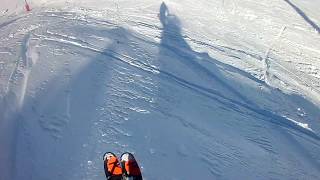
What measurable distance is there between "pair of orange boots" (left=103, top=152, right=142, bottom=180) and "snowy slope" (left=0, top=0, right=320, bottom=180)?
33 centimetres

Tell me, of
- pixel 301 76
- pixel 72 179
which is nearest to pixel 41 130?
pixel 72 179

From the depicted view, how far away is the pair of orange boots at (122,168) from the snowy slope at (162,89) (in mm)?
325

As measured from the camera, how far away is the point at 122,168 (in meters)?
6.36

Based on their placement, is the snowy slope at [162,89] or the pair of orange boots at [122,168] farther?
the snowy slope at [162,89]

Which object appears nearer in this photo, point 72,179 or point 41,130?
point 72,179

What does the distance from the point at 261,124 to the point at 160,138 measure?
2.08 m

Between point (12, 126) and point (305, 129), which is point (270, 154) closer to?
point (305, 129)

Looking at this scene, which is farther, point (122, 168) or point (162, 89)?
point (162, 89)

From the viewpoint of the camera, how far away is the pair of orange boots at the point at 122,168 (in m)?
6.15

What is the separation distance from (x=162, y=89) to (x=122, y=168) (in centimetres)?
289

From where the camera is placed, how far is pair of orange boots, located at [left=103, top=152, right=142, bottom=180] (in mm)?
6152

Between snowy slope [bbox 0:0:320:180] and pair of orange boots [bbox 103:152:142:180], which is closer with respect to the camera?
pair of orange boots [bbox 103:152:142:180]

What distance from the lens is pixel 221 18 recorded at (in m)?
12.2

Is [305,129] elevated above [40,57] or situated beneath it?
situated beneath
